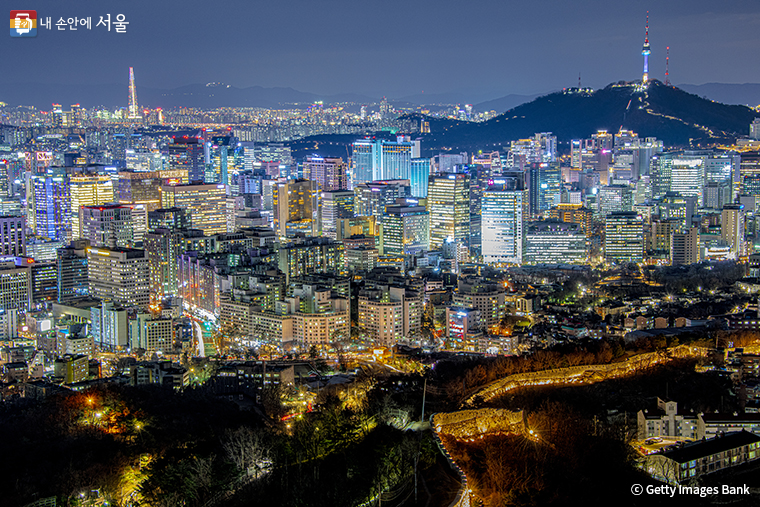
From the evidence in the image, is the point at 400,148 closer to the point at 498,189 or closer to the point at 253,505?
the point at 498,189

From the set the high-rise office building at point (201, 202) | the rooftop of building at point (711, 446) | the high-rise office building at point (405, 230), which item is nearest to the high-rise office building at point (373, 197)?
the high-rise office building at point (405, 230)

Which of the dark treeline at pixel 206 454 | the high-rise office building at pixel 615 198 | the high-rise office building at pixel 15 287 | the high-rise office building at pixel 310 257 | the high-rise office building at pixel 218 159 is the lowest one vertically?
the dark treeline at pixel 206 454

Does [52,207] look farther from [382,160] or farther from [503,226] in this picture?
Result: [503,226]

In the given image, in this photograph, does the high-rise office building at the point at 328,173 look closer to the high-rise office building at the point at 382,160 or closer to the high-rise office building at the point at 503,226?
the high-rise office building at the point at 382,160

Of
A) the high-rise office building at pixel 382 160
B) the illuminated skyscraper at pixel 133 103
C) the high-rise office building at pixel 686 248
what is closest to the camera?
the high-rise office building at pixel 686 248

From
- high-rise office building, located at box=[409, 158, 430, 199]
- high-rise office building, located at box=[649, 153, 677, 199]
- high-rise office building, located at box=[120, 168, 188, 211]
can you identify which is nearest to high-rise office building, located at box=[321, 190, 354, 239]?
high-rise office building, located at box=[120, 168, 188, 211]

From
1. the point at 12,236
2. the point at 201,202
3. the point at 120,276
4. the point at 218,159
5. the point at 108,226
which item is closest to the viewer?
the point at 120,276

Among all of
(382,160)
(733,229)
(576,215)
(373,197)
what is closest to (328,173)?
(382,160)
